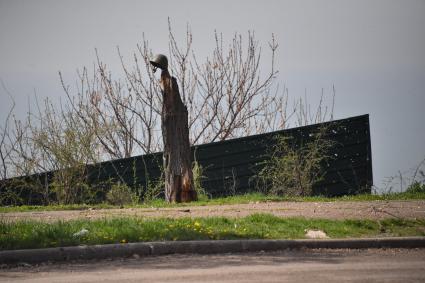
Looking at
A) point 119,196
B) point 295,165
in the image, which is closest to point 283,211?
point 295,165

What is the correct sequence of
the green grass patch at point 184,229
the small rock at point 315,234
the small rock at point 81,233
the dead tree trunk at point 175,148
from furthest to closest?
the dead tree trunk at point 175,148
the small rock at point 315,234
the small rock at point 81,233
the green grass patch at point 184,229

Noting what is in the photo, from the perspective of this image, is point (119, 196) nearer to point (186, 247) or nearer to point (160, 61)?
point (160, 61)

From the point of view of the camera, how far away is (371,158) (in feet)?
61.3

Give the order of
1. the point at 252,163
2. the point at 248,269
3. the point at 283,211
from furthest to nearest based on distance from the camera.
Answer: the point at 252,163
the point at 283,211
the point at 248,269

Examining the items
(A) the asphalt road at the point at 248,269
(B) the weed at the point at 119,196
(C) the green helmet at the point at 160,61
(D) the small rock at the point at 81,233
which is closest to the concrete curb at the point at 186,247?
(A) the asphalt road at the point at 248,269

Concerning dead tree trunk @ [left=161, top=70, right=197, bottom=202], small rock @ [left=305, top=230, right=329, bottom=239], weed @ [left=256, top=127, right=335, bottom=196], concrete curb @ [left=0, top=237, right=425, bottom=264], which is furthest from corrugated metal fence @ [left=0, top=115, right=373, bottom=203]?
concrete curb @ [left=0, top=237, right=425, bottom=264]

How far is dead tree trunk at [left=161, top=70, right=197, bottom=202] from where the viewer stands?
15672 mm

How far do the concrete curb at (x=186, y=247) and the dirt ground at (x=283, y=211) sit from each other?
6.17 feet

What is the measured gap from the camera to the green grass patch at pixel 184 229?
923 cm

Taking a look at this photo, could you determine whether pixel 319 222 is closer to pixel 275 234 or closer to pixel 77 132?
pixel 275 234

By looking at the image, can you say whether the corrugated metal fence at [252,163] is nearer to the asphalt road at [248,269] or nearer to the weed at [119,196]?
the weed at [119,196]

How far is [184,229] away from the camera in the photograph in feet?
32.1

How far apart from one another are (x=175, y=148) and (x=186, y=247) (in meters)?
6.73

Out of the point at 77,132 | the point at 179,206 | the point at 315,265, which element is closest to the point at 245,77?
the point at 77,132
